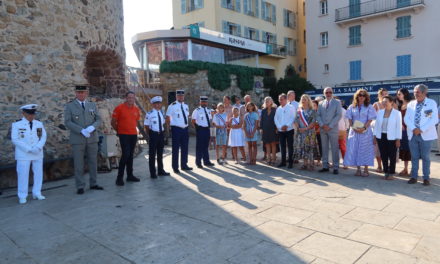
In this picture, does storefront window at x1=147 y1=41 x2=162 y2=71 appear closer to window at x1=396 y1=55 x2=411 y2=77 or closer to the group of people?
the group of people

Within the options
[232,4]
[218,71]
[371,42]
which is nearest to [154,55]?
[218,71]

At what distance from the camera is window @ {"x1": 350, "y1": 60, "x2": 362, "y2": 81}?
26047 millimetres

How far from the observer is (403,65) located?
2395 cm

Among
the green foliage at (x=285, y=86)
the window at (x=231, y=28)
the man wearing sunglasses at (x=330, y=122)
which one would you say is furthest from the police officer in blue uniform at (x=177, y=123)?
the window at (x=231, y=28)

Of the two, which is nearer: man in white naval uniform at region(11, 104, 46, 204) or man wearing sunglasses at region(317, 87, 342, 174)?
man in white naval uniform at region(11, 104, 46, 204)

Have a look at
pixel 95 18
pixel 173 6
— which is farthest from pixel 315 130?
pixel 173 6

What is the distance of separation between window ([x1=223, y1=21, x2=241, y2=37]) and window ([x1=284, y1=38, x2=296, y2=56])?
653 cm

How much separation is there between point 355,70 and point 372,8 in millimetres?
4709

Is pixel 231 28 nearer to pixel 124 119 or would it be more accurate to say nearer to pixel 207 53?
pixel 207 53

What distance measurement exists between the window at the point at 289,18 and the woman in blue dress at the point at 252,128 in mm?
25194

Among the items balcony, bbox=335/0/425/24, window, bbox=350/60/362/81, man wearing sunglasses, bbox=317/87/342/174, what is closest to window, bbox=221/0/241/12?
balcony, bbox=335/0/425/24

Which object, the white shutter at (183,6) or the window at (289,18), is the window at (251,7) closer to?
the window at (289,18)

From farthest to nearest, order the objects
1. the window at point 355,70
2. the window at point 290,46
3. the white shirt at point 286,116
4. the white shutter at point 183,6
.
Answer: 1. the window at point 290,46
2. the white shutter at point 183,6
3. the window at point 355,70
4. the white shirt at point 286,116

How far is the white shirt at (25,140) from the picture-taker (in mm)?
5367
